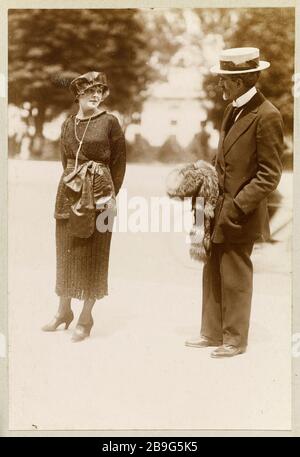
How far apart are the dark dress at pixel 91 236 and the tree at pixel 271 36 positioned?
78 centimetres

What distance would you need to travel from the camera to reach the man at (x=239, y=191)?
4.20 m

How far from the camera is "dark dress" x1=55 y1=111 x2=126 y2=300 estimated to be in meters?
4.44

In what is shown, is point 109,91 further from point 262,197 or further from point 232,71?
point 262,197

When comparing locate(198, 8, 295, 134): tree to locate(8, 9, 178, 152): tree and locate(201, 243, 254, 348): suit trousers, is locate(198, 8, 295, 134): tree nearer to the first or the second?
locate(8, 9, 178, 152): tree

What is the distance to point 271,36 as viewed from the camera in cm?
446

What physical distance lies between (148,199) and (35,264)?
882mm

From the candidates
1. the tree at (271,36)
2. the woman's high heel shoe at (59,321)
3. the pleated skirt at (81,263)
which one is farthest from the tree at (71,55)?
the woman's high heel shoe at (59,321)

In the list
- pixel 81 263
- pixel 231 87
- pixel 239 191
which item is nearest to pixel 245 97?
pixel 231 87

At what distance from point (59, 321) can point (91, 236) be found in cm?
62

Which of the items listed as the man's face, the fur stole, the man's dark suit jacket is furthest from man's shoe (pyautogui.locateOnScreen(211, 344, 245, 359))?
the man's face

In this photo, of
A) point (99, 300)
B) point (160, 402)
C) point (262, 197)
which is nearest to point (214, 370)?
point (160, 402)

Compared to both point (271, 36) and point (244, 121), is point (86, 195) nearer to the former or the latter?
point (244, 121)

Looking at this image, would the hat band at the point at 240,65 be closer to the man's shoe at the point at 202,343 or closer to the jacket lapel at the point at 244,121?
the jacket lapel at the point at 244,121

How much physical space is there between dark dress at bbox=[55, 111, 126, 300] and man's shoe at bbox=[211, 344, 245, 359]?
844 millimetres
